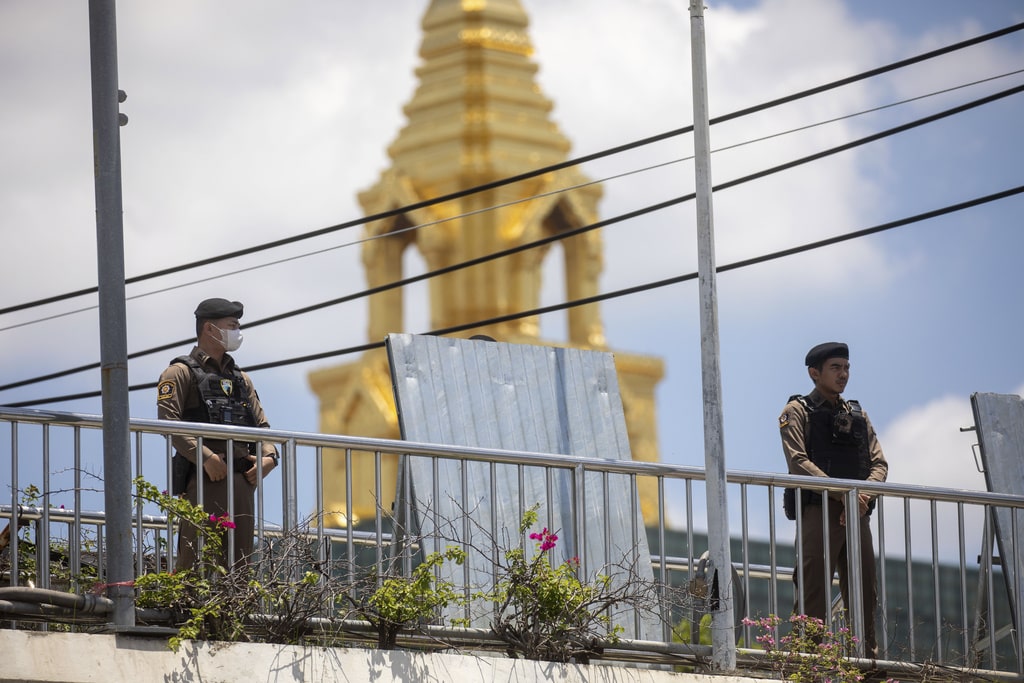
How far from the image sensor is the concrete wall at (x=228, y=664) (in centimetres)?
770

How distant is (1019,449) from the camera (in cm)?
1174

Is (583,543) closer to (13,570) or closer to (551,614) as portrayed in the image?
(551,614)

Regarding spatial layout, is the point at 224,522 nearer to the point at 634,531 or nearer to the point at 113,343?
the point at 113,343

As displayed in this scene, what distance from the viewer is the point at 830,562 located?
10156mm

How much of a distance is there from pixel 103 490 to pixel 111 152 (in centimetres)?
138

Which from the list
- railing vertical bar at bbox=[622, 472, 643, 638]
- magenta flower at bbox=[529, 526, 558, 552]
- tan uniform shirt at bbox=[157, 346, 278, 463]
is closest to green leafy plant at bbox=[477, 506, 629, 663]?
magenta flower at bbox=[529, 526, 558, 552]

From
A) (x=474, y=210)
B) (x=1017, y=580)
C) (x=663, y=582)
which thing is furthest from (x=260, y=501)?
(x=474, y=210)

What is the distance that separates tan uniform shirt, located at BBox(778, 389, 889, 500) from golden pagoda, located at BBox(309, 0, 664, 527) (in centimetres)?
2080

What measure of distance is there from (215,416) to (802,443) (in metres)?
3.10


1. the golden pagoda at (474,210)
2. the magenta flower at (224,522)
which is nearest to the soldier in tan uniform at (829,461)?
the magenta flower at (224,522)

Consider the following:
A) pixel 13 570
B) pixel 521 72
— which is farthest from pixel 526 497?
pixel 521 72

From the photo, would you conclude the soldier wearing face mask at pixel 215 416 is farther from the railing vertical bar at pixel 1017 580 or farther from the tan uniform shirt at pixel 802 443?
the railing vertical bar at pixel 1017 580

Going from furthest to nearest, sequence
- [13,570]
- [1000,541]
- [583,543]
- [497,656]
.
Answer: [1000,541] → [583,543] → [497,656] → [13,570]

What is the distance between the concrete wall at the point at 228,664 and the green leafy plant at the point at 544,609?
169 mm
